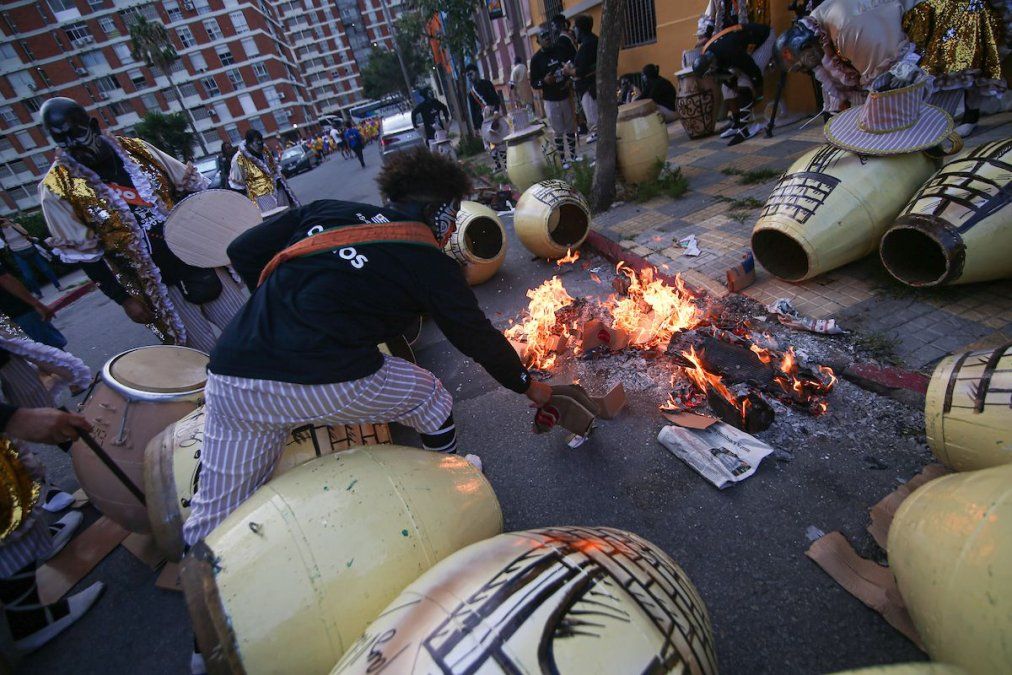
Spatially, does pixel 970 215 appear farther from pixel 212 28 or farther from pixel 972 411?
pixel 212 28

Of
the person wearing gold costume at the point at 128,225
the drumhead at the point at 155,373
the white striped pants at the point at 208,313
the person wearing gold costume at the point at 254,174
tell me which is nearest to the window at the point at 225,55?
the person wearing gold costume at the point at 254,174

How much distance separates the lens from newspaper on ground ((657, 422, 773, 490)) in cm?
242

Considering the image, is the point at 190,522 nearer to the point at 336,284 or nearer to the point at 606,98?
the point at 336,284

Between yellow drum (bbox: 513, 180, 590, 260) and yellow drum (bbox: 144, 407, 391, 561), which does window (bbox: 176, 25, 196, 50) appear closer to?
yellow drum (bbox: 513, 180, 590, 260)

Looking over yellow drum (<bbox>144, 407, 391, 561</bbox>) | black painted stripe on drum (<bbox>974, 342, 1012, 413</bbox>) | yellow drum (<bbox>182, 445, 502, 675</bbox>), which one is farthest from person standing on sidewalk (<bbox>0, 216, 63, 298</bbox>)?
black painted stripe on drum (<bbox>974, 342, 1012, 413</bbox>)

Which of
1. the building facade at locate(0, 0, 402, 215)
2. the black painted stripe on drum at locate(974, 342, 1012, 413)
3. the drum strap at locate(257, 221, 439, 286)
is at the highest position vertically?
the building facade at locate(0, 0, 402, 215)

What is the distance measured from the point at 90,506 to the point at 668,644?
4.43 m

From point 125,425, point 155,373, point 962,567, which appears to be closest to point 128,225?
point 155,373

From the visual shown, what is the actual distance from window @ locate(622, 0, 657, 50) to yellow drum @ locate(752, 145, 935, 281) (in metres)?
8.25

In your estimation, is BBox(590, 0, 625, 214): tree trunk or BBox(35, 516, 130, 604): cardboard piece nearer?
BBox(35, 516, 130, 604): cardboard piece

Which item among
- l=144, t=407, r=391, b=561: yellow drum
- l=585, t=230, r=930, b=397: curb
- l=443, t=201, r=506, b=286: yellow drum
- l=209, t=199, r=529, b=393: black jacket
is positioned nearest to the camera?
l=209, t=199, r=529, b=393: black jacket

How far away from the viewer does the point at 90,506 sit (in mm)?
3666

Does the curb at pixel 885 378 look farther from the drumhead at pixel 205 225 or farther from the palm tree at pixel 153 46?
the palm tree at pixel 153 46

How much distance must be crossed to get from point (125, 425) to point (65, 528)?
1567 mm
